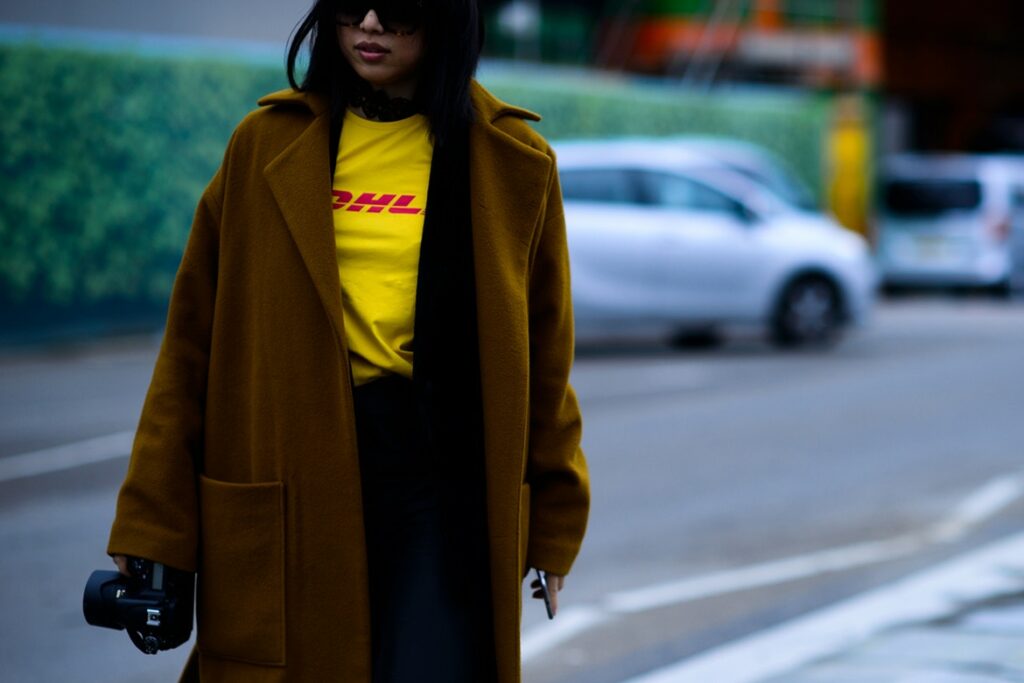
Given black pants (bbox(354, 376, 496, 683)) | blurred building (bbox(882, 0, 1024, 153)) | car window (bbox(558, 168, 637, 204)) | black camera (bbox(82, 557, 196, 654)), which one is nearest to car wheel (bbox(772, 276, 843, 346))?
car window (bbox(558, 168, 637, 204))

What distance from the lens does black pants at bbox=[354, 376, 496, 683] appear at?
2.41 meters

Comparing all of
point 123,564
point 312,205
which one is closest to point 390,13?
point 312,205

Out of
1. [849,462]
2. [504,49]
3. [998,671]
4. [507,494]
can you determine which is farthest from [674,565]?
[504,49]

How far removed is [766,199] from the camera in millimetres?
14727

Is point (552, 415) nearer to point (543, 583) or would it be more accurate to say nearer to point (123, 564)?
point (543, 583)

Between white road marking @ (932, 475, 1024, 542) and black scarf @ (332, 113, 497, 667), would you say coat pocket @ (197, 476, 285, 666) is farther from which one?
white road marking @ (932, 475, 1024, 542)

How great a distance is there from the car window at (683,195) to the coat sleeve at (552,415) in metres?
11.4

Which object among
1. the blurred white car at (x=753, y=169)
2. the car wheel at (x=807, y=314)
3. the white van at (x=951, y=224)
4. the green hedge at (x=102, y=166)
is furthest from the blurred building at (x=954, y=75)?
the green hedge at (x=102, y=166)

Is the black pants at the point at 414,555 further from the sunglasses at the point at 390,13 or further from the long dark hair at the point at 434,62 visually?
the sunglasses at the point at 390,13

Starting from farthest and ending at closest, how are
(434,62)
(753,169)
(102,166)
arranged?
(753,169) → (102,166) → (434,62)

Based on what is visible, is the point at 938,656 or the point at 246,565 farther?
the point at 938,656

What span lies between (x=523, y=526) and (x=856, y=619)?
9.85 feet

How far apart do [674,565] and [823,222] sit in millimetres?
9183

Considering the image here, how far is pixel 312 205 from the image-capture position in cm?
241
